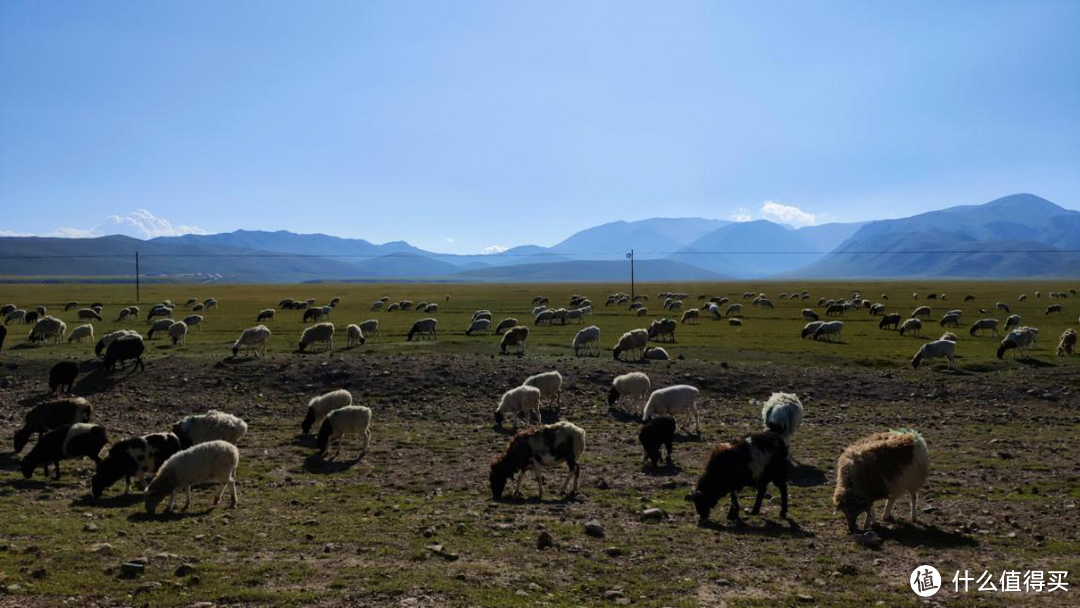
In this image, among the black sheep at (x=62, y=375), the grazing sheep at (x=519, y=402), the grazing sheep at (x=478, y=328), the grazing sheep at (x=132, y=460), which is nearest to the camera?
the grazing sheep at (x=132, y=460)

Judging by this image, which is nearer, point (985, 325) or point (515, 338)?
point (515, 338)

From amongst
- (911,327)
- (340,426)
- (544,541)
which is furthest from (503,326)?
(544,541)

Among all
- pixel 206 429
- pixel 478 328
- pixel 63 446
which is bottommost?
pixel 63 446

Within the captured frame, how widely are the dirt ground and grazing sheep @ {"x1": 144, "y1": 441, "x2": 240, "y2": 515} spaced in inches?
21.5

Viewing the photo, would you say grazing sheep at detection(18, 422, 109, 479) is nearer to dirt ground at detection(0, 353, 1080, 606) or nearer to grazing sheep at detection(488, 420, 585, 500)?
dirt ground at detection(0, 353, 1080, 606)

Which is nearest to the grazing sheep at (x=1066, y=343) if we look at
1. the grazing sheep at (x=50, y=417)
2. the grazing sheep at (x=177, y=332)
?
the grazing sheep at (x=50, y=417)

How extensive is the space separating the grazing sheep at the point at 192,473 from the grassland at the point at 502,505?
0.52m

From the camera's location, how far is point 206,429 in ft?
52.4

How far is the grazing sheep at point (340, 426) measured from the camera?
17.2 m

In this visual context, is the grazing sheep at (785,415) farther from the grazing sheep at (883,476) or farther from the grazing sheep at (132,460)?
the grazing sheep at (132,460)

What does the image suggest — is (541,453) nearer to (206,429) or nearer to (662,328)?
(206,429)

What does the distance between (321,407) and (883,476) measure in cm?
1495

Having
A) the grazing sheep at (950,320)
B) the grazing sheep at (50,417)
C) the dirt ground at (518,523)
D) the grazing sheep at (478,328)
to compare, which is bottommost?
the dirt ground at (518,523)

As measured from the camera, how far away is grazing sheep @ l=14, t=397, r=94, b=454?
16.6m
